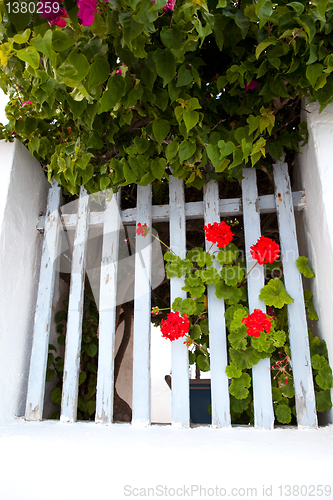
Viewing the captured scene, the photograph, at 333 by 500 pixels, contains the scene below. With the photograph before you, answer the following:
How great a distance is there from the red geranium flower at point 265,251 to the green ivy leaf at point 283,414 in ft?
1.85

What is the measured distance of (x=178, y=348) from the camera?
1501 millimetres

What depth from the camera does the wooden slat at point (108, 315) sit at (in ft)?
4.82

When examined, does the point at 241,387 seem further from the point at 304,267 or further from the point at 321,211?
the point at 321,211

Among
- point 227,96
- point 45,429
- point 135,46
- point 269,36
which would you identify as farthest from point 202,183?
point 45,429

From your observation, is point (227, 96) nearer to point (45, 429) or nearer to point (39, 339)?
point (39, 339)

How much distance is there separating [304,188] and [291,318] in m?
0.60

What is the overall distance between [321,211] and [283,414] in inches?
31.4

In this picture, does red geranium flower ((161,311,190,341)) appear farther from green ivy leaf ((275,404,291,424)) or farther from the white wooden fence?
green ivy leaf ((275,404,291,424))

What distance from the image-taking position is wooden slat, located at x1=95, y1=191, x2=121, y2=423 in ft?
4.82

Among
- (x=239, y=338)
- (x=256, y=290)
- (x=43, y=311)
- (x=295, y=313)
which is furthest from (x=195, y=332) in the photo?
(x=43, y=311)

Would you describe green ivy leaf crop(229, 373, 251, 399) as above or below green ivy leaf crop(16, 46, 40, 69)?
below

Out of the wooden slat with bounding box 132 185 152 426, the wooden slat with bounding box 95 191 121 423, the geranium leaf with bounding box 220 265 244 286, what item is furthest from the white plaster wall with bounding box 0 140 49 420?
the geranium leaf with bounding box 220 265 244 286

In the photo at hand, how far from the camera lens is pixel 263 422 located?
1348 mm

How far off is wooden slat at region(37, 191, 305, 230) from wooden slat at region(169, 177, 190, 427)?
0.16ft
